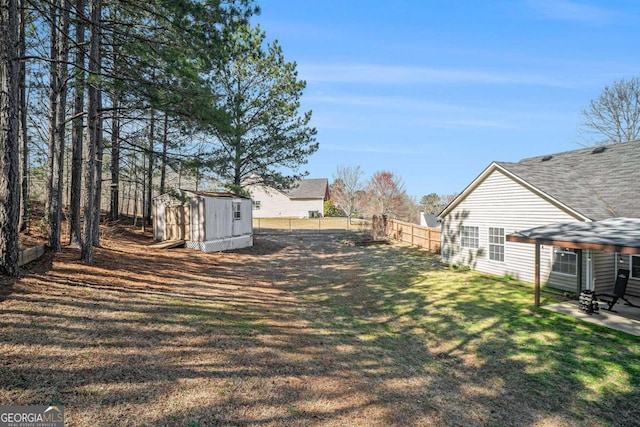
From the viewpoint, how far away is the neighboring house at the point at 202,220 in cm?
1766

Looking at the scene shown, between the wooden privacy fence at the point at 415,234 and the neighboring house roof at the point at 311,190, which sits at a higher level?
the neighboring house roof at the point at 311,190

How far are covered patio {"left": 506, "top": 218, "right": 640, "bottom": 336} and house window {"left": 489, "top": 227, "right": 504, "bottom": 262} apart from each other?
9.65ft

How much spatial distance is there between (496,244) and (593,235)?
17.6 ft

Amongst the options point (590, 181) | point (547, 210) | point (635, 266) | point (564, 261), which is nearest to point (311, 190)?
point (590, 181)

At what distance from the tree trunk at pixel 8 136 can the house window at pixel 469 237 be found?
649 inches

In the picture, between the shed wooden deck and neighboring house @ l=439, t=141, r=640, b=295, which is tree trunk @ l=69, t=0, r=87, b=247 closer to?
the shed wooden deck

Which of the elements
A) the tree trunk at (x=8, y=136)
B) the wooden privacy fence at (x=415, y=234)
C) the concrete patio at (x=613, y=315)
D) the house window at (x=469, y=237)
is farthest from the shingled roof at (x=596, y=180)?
the tree trunk at (x=8, y=136)

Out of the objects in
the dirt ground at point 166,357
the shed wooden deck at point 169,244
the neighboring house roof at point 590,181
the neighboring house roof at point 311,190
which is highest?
the neighboring house roof at point 311,190

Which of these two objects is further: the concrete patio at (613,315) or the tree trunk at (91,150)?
the tree trunk at (91,150)

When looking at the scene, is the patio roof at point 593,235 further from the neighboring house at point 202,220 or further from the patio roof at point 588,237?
the neighboring house at point 202,220

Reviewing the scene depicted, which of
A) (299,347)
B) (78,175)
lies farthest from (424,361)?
(78,175)

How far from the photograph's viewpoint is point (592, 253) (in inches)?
428

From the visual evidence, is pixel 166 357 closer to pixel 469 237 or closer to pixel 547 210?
pixel 547 210

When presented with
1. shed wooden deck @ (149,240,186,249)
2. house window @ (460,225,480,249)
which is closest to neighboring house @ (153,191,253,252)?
shed wooden deck @ (149,240,186,249)
